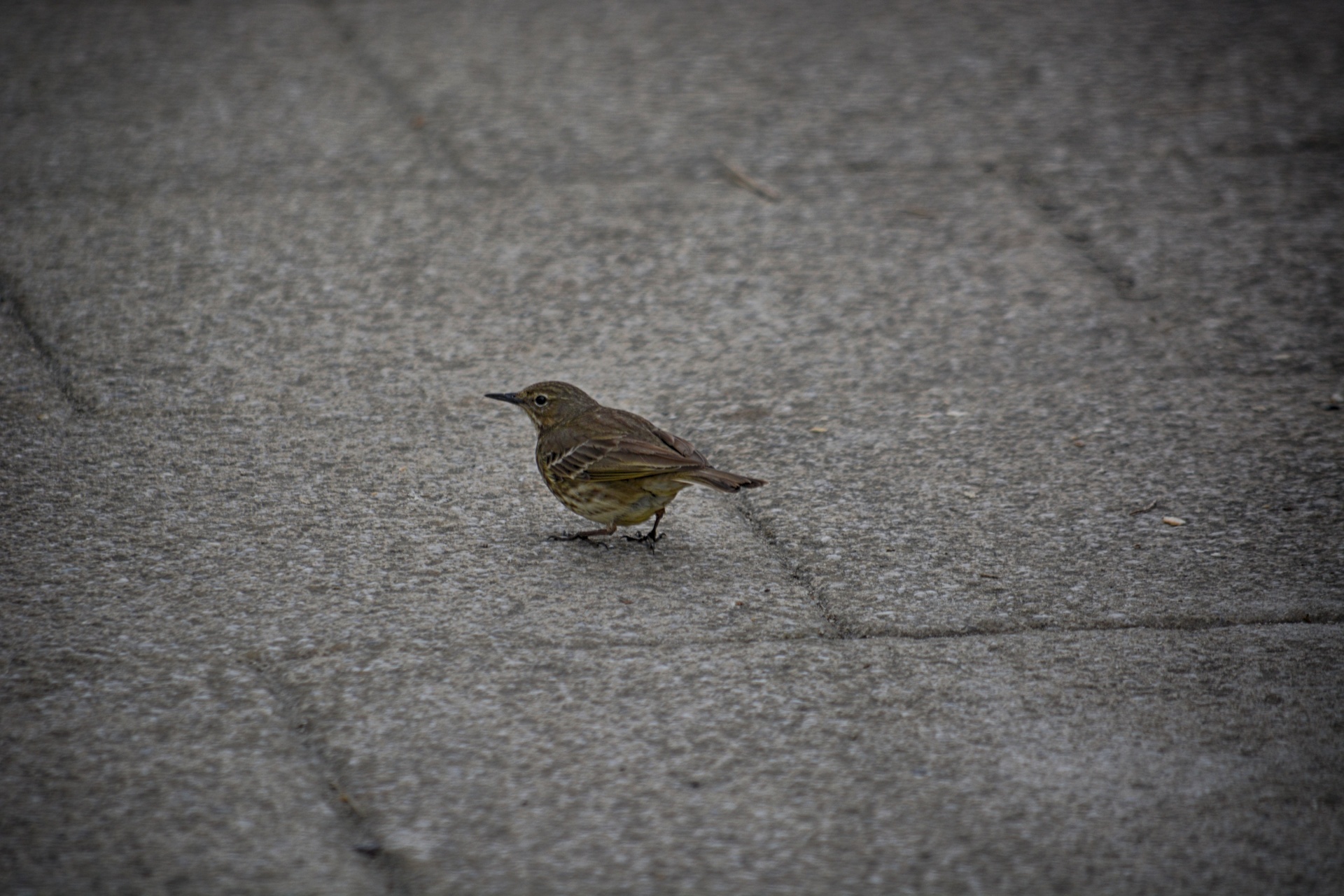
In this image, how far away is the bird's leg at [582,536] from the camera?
482 centimetres

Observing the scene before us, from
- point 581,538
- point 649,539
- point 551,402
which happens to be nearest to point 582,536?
point 581,538

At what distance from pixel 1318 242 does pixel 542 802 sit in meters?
5.93

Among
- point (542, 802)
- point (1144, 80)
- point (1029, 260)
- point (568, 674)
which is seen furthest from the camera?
point (1144, 80)

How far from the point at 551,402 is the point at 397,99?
4.55m

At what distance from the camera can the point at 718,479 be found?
14.5 feet

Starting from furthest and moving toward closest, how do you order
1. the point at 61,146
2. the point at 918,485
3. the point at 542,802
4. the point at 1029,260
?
the point at 61,146 → the point at 1029,260 → the point at 918,485 → the point at 542,802

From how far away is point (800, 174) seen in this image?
26.4 feet

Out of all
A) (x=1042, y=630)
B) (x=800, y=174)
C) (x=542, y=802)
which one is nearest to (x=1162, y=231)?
(x=800, y=174)

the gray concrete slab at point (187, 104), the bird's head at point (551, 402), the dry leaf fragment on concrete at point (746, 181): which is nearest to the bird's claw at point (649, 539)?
the bird's head at point (551, 402)

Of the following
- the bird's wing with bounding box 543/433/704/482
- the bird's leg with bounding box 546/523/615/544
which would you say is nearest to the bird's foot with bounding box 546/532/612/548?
the bird's leg with bounding box 546/523/615/544

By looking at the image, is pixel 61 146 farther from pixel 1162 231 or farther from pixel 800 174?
pixel 1162 231

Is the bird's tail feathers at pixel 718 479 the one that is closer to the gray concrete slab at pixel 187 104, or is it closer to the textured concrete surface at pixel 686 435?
the textured concrete surface at pixel 686 435

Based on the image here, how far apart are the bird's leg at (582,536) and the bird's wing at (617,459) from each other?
9.8 inches

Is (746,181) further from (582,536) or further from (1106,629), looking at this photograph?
(1106,629)
